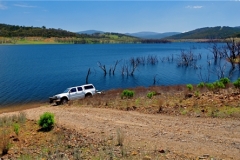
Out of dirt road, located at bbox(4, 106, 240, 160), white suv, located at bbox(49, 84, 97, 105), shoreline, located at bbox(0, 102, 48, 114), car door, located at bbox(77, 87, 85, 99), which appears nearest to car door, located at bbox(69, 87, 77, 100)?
white suv, located at bbox(49, 84, 97, 105)

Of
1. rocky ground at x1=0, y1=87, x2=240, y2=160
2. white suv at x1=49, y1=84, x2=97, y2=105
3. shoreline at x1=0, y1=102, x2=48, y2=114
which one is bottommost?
shoreline at x1=0, y1=102, x2=48, y2=114

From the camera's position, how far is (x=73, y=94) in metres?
31.0

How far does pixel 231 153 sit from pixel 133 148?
4186 mm

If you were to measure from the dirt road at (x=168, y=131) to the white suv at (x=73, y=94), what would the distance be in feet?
33.5

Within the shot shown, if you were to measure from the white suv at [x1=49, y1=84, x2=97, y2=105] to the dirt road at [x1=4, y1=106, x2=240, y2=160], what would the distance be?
10.2 m

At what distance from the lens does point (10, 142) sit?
1395 cm

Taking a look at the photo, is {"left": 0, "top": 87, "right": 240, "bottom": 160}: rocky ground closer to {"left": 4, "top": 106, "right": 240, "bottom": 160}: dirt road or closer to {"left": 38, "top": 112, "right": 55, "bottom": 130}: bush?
{"left": 4, "top": 106, "right": 240, "bottom": 160}: dirt road

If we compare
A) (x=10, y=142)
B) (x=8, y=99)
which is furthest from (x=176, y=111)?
(x=8, y=99)

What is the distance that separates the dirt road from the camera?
466 inches

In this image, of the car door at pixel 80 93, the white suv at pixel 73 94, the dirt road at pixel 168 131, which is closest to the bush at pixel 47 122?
the dirt road at pixel 168 131

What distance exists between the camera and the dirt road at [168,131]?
1184cm

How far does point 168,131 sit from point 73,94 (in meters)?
18.4

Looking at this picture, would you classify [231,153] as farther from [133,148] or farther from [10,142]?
[10,142]

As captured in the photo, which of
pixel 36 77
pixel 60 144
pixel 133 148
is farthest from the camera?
pixel 36 77
